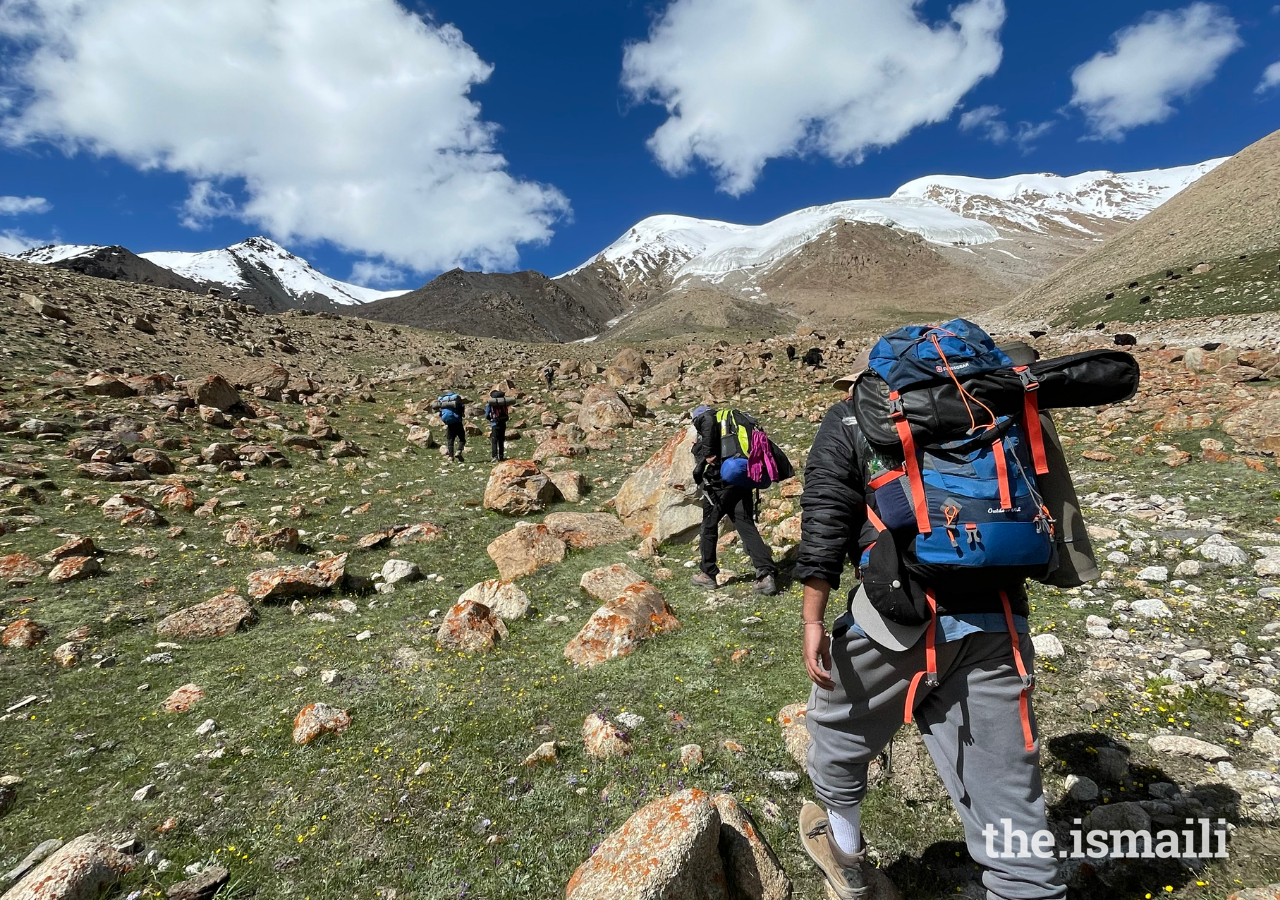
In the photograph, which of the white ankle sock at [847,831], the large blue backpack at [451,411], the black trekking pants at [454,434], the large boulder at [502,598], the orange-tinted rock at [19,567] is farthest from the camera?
the black trekking pants at [454,434]

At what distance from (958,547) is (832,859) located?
75.9 inches

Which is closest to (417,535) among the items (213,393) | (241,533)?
(241,533)

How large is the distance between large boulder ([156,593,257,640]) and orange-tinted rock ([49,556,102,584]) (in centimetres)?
184

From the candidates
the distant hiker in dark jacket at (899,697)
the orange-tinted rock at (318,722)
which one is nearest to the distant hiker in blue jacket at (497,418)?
the orange-tinted rock at (318,722)

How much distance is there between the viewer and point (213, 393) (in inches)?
651

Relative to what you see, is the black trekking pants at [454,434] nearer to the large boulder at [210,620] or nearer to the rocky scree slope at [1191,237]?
the large boulder at [210,620]

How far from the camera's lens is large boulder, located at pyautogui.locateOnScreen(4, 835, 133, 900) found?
2.84 meters

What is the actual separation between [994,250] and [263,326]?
524ft

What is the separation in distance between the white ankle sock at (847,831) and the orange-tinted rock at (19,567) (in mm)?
10085

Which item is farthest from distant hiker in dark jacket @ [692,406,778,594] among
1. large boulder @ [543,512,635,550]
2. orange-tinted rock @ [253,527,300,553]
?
orange-tinted rock @ [253,527,300,553]

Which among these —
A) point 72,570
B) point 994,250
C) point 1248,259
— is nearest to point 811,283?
point 994,250

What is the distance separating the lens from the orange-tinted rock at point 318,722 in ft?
14.7

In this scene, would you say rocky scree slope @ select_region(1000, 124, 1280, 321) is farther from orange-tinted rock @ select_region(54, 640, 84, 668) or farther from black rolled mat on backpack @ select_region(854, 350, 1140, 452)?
orange-tinted rock @ select_region(54, 640, 84, 668)

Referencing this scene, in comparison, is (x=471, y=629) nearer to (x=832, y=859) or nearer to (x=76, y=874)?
(x=76, y=874)
